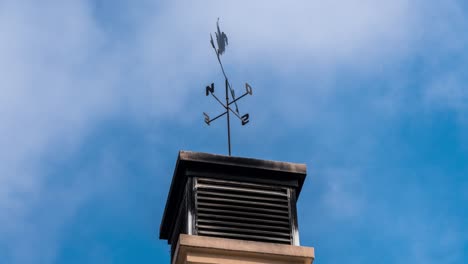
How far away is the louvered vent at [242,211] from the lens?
1490 centimetres

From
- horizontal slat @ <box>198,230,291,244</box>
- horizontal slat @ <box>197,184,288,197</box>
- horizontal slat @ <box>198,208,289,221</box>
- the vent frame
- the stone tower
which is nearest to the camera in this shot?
the stone tower

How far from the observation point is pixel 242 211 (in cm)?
1517

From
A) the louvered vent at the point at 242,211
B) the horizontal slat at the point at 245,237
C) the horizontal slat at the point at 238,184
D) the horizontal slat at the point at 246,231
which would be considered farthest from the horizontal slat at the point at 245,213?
the horizontal slat at the point at 238,184

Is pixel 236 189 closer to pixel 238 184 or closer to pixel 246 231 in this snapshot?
pixel 238 184

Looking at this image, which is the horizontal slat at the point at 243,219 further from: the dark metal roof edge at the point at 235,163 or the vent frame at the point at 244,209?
the dark metal roof edge at the point at 235,163

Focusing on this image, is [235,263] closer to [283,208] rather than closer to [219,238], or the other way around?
[219,238]

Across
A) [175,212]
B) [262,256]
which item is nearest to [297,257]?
[262,256]

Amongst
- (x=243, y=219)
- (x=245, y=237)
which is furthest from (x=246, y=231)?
(x=243, y=219)

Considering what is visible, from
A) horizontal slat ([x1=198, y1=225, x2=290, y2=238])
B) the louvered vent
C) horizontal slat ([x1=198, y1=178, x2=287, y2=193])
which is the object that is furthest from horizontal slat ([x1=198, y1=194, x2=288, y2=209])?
horizontal slat ([x1=198, y1=225, x2=290, y2=238])

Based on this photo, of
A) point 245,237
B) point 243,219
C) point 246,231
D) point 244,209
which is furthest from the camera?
→ point 244,209

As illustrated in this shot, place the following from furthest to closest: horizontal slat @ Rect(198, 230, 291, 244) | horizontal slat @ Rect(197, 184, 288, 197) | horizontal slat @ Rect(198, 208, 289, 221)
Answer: horizontal slat @ Rect(197, 184, 288, 197), horizontal slat @ Rect(198, 208, 289, 221), horizontal slat @ Rect(198, 230, 291, 244)

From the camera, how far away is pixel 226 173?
15.5 metres

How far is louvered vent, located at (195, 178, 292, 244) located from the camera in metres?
14.9

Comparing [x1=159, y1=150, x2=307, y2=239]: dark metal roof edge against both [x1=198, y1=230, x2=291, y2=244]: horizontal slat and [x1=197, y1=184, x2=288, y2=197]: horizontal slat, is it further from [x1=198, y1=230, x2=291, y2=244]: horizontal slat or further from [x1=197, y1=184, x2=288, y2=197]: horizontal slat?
[x1=198, y1=230, x2=291, y2=244]: horizontal slat
